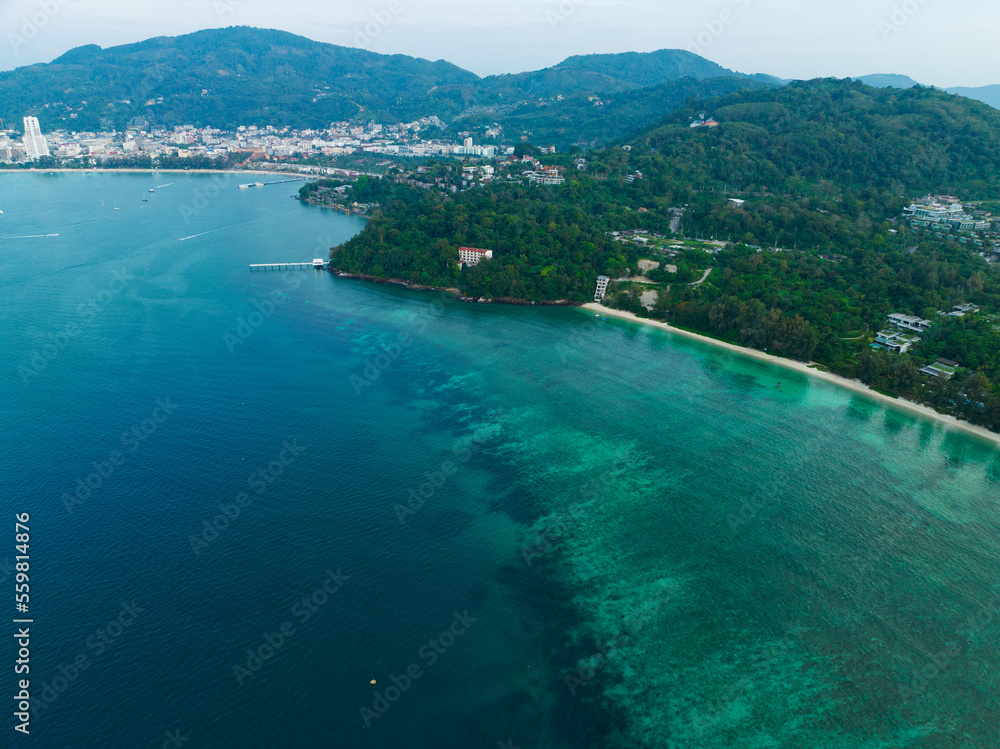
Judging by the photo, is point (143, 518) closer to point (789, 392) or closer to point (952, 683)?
point (952, 683)

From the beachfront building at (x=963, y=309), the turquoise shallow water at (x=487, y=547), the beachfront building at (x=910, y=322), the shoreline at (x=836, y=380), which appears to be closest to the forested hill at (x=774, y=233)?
the beachfront building at (x=963, y=309)

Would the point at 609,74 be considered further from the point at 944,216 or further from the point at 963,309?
the point at 963,309

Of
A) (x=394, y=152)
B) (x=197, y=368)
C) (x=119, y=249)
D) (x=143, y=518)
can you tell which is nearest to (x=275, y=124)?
(x=394, y=152)

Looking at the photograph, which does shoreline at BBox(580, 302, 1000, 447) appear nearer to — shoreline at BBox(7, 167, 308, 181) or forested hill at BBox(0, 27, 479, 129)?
shoreline at BBox(7, 167, 308, 181)

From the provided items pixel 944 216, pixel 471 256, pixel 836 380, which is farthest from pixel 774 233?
pixel 471 256

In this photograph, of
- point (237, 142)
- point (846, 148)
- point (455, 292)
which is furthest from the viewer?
point (237, 142)

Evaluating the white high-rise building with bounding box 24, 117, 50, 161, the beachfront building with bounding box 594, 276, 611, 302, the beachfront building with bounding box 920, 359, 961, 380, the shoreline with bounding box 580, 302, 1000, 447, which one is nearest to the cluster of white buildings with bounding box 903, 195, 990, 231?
the beachfront building with bounding box 920, 359, 961, 380
